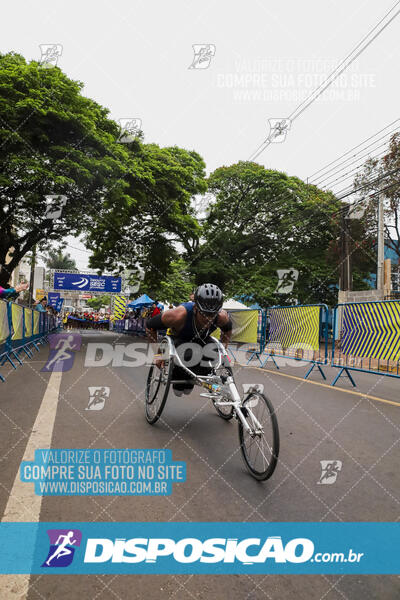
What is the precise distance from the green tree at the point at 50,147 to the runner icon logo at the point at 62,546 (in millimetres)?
16656

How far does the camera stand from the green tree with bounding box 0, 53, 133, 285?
17.4 meters

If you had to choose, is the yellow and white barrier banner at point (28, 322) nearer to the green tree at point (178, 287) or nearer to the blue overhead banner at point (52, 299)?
the green tree at point (178, 287)

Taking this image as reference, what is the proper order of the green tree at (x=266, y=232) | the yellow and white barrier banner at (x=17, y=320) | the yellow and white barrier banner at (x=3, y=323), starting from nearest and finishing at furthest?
the yellow and white barrier banner at (x=3, y=323)
the yellow and white barrier banner at (x=17, y=320)
the green tree at (x=266, y=232)


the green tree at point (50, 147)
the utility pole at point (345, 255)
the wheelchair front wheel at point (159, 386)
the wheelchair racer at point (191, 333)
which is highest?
the green tree at point (50, 147)

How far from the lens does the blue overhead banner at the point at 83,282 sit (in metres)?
39.0

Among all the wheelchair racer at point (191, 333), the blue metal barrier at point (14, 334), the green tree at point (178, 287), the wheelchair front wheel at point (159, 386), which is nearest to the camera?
the wheelchair front wheel at point (159, 386)

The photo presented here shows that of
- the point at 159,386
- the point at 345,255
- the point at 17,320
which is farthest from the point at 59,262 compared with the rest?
the point at 159,386

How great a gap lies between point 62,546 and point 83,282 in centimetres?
3819

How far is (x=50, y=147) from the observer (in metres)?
18.4

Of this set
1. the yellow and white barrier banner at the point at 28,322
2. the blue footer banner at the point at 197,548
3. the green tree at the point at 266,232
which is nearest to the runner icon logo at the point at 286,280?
the green tree at the point at 266,232

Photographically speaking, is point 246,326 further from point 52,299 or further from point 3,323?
point 52,299

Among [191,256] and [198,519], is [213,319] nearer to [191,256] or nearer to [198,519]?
[198,519]

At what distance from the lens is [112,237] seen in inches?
1092

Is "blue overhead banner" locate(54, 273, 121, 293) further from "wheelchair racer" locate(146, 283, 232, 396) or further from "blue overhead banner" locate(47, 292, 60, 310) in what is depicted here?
"wheelchair racer" locate(146, 283, 232, 396)
